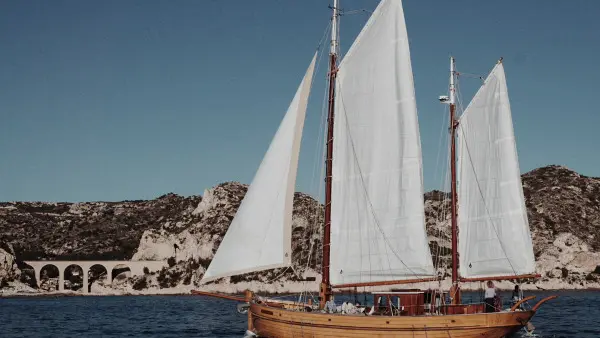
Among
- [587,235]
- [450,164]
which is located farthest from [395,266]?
[587,235]

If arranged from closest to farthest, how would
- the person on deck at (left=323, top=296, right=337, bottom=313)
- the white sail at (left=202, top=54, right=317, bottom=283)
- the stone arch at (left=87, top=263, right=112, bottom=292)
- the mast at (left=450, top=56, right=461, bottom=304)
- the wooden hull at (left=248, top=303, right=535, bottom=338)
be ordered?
the wooden hull at (left=248, top=303, right=535, bottom=338) → the person on deck at (left=323, top=296, right=337, bottom=313) → the white sail at (left=202, top=54, right=317, bottom=283) → the mast at (left=450, top=56, right=461, bottom=304) → the stone arch at (left=87, top=263, right=112, bottom=292)

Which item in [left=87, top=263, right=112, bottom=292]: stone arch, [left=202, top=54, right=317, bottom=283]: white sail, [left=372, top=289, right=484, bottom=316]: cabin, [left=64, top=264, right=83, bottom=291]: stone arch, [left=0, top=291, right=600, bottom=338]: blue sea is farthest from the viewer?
[left=64, top=264, right=83, bottom=291]: stone arch

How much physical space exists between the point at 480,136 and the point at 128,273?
121 metres

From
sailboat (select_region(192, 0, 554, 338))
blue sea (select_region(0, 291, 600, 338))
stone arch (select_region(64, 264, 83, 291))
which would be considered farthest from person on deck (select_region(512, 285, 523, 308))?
stone arch (select_region(64, 264, 83, 291))

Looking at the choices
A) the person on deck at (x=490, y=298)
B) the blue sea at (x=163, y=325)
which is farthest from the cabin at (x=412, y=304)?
the blue sea at (x=163, y=325)

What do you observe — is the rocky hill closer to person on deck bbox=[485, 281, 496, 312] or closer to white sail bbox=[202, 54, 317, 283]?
white sail bbox=[202, 54, 317, 283]

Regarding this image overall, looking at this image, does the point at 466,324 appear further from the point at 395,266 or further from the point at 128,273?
the point at 128,273

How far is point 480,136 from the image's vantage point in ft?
148

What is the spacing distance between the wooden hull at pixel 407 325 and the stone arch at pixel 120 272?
119 meters

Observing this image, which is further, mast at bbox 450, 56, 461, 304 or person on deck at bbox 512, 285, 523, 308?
mast at bbox 450, 56, 461, 304

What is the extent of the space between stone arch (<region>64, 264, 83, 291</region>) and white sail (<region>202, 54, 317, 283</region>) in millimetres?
126079

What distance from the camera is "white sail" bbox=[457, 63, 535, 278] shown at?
43531 mm

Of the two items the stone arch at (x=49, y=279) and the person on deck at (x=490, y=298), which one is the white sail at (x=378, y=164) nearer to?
the person on deck at (x=490, y=298)

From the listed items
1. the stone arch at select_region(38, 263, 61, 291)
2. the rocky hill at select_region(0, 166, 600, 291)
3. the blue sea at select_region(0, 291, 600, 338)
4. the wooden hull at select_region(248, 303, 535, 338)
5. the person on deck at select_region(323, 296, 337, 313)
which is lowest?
the blue sea at select_region(0, 291, 600, 338)
